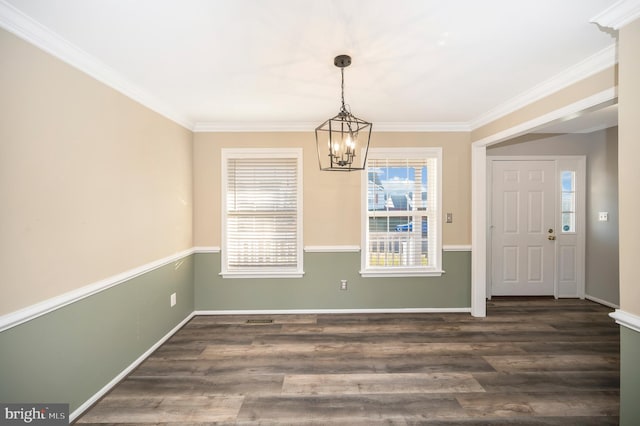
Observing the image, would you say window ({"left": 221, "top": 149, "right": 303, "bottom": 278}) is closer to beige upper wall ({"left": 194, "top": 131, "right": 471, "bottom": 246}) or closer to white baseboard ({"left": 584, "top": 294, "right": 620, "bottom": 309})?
beige upper wall ({"left": 194, "top": 131, "right": 471, "bottom": 246})

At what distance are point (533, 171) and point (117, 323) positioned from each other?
5.48 meters

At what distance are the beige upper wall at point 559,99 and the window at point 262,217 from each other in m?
2.36

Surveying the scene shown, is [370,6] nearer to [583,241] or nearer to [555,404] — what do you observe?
[555,404]

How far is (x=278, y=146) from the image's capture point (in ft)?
12.3

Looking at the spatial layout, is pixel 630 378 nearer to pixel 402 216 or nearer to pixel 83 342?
pixel 402 216

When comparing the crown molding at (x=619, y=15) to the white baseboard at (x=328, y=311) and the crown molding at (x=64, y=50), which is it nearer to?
the crown molding at (x=64, y=50)

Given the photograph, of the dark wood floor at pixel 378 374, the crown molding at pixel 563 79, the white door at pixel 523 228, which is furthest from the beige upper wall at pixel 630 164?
the white door at pixel 523 228

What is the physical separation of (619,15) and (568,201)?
3766 millimetres

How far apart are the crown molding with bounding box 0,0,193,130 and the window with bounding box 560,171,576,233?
5.57 metres

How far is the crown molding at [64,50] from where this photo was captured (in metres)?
1.51

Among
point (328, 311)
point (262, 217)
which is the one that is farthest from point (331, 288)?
point (262, 217)

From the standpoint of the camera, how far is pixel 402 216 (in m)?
3.84

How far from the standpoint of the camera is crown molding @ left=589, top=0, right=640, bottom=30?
145 cm

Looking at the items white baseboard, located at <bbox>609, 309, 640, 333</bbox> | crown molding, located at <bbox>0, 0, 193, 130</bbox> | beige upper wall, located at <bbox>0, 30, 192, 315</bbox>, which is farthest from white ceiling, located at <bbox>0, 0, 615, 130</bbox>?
white baseboard, located at <bbox>609, 309, 640, 333</bbox>
